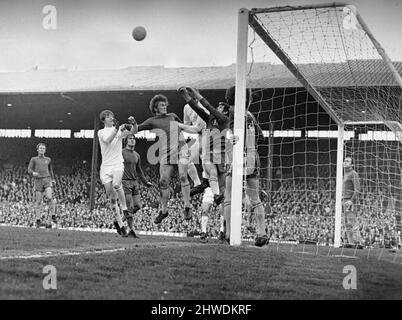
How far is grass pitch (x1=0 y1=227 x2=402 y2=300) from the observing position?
4.24 meters

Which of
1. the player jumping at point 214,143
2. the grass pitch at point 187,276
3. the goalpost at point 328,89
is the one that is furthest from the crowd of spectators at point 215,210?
the grass pitch at point 187,276

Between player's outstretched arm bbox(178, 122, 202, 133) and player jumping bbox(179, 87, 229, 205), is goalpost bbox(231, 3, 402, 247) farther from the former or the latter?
player's outstretched arm bbox(178, 122, 202, 133)

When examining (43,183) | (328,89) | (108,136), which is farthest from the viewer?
(43,183)

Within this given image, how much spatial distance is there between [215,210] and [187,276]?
47.1 ft

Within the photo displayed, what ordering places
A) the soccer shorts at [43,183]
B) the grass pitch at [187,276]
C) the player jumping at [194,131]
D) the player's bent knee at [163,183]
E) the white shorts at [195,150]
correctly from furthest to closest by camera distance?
1. the soccer shorts at [43,183]
2. the white shorts at [195,150]
3. the player's bent knee at [163,183]
4. the player jumping at [194,131]
5. the grass pitch at [187,276]

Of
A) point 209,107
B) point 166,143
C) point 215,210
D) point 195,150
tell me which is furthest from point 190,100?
point 215,210

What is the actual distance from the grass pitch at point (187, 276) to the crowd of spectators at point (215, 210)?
13.7ft

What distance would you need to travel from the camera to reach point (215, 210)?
19297 mm

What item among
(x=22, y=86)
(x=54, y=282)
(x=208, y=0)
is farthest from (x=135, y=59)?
(x=54, y=282)

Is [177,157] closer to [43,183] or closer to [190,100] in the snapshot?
[190,100]

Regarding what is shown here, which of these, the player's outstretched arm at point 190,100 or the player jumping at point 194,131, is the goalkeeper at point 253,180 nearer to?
the player's outstretched arm at point 190,100

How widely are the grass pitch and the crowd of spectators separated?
4.17 m

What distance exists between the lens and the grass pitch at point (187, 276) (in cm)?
424
